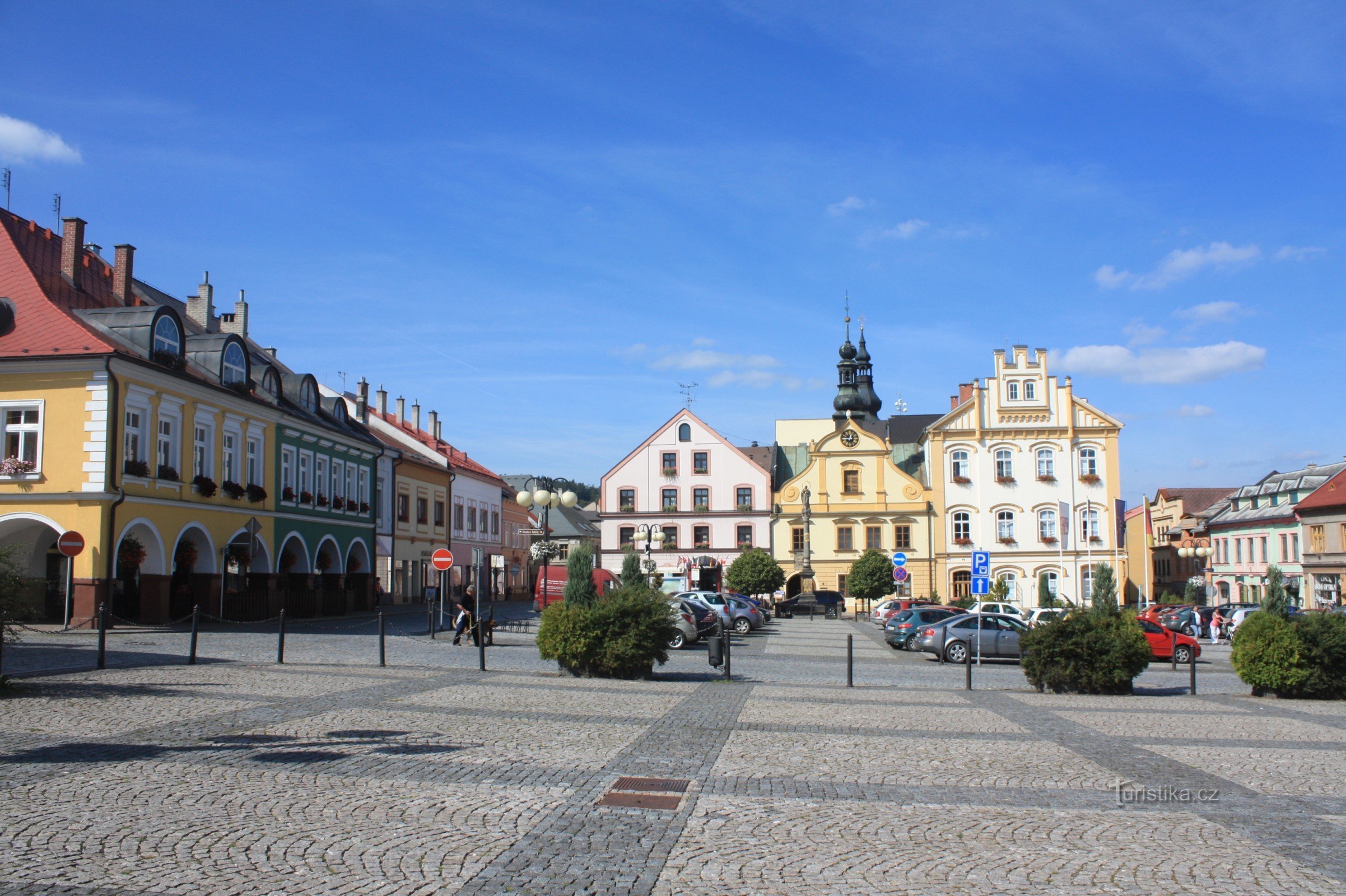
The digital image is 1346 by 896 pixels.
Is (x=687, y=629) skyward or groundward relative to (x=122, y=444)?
groundward

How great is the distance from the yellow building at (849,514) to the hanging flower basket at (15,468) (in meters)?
43.2

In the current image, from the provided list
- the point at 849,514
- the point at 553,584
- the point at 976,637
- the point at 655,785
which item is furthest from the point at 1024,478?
the point at 655,785

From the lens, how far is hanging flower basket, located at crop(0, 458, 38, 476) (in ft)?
90.6

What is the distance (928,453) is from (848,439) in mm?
4940

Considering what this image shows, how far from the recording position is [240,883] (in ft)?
20.8

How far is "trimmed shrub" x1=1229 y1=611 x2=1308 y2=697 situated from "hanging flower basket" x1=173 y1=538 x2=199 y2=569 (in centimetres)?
2702

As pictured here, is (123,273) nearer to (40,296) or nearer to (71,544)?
(40,296)

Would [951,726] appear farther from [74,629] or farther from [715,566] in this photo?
[715,566]

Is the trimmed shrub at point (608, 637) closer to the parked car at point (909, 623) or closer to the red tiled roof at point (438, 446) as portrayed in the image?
the parked car at point (909, 623)

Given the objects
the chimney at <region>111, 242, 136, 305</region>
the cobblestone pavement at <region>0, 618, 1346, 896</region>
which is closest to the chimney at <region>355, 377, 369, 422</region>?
the chimney at <region>111, 242, 136, 305</region>

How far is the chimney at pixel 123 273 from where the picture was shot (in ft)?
110

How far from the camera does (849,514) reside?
6481cm

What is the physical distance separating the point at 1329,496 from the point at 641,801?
62351 mm

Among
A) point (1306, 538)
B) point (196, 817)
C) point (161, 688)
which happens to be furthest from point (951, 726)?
point (1306, 538)
